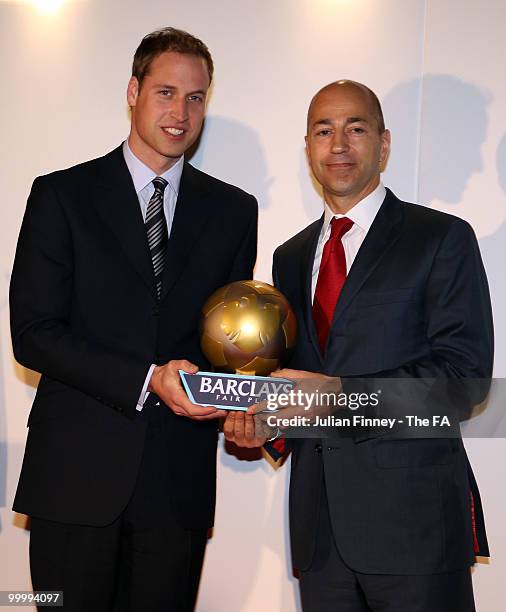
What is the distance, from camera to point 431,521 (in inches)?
85.7

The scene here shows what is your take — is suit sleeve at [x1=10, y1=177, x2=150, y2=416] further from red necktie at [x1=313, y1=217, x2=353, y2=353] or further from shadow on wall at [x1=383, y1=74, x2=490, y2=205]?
shadow on wall at [x1=383, y1=74, x2=490, y2=205]

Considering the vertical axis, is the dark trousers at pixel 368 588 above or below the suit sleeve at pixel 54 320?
below

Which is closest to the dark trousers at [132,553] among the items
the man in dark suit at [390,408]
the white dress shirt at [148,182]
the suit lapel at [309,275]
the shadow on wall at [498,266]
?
the man in dark suit at [390,408]

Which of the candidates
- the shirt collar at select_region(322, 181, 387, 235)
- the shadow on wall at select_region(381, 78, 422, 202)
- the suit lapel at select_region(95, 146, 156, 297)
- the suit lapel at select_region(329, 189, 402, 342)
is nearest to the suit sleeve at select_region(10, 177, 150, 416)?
the suit lapel at select_region(95, 146, 156, 297)

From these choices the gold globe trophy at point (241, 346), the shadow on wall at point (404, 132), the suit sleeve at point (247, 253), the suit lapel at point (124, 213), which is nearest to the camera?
the gold globe trophy at point (241, 346)

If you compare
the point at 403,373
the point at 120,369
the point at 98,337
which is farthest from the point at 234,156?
the point at 403,373

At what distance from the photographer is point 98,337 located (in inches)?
92.9

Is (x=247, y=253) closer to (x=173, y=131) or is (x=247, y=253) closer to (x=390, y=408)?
(x=173, y=131)

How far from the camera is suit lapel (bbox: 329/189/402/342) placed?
2.28m

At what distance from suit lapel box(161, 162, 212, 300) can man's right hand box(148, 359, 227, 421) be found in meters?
0.26

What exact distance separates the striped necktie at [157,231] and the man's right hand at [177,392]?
0.88ft

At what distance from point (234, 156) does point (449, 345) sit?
1.32m

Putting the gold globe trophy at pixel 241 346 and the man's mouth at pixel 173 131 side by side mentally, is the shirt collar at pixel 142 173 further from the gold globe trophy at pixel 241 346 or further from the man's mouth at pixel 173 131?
the gold globe trophy at pixel 241 346

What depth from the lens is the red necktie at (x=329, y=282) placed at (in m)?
2.33
